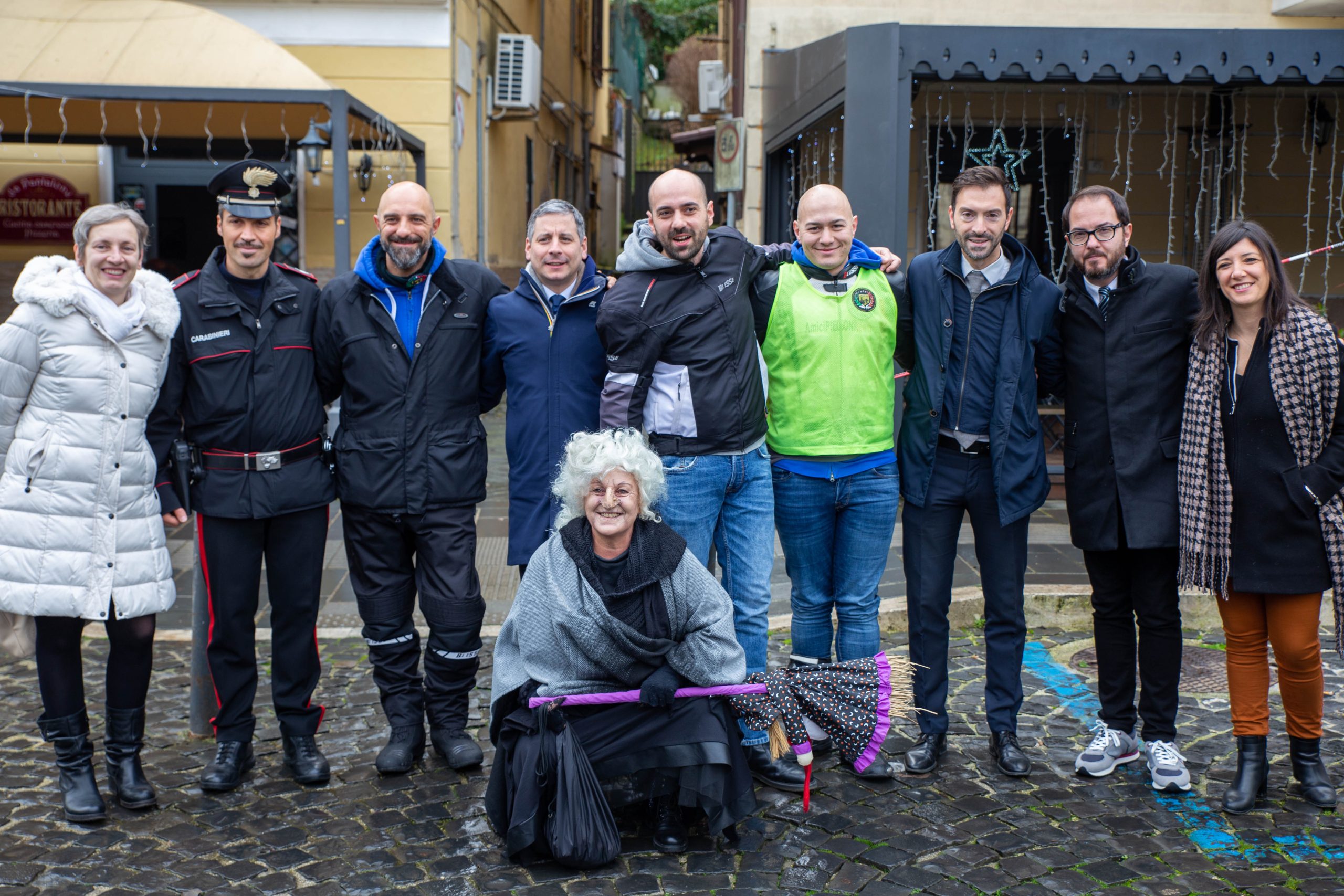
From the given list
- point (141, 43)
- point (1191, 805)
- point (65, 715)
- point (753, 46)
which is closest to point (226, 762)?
point (65, 715)

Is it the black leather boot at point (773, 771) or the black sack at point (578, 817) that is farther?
the black leather boot at point (773, 771)

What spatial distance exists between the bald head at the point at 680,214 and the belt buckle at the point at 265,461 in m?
1.43

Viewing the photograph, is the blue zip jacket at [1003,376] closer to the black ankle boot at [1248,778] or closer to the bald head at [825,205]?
the bald head at [825,205]

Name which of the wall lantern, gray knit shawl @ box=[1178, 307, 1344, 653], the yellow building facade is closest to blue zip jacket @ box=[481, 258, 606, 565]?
gray knit shawl @ box=[1178, 307, 1344, 653]

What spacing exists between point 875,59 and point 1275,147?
3.97 m

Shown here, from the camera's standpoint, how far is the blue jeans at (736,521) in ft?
12.8

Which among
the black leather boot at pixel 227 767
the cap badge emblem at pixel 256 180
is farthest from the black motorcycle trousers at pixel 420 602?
the cap badge emblem at pixel 256 180

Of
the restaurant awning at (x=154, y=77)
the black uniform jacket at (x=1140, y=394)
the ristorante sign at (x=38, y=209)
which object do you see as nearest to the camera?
the black uniform jacket at (x=1140, y=394)

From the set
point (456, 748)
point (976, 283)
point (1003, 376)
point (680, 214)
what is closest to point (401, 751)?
point (456, 748)

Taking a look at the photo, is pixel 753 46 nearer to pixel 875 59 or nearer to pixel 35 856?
pixel 875 59

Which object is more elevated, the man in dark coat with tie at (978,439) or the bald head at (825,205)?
the bald head at (825,205)

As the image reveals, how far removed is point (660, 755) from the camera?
355 cm

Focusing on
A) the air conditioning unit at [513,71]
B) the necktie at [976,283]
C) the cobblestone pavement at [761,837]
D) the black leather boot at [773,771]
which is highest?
the air conditioning unit at [513,71]

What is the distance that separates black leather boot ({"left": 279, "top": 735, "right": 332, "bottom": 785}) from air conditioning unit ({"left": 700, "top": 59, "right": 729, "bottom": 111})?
1100 cm
